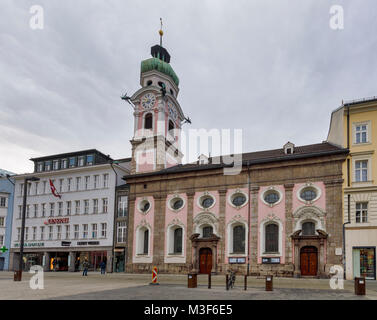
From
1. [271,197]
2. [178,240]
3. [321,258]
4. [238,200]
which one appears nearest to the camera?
[321,258]

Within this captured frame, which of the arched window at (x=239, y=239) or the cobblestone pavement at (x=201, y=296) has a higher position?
the arched window at (x=239, y=239)

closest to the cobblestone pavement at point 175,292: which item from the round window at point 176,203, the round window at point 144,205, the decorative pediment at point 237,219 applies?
the decorative pediment at point 237,219

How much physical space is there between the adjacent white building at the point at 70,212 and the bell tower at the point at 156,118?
4.32 metres

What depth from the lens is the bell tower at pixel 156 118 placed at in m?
45.3

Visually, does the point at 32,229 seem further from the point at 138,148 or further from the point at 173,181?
the point at 173,181

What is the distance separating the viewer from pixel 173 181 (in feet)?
136

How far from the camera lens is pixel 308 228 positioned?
34.5 meters

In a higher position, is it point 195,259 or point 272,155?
point 272,155

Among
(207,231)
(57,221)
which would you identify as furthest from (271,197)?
(57,221)

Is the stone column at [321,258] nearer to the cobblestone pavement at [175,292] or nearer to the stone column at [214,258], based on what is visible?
the cobblestone pavement at [175,292]

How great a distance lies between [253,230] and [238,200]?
3212 mm

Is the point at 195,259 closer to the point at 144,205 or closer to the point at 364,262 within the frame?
the point at 144,205
